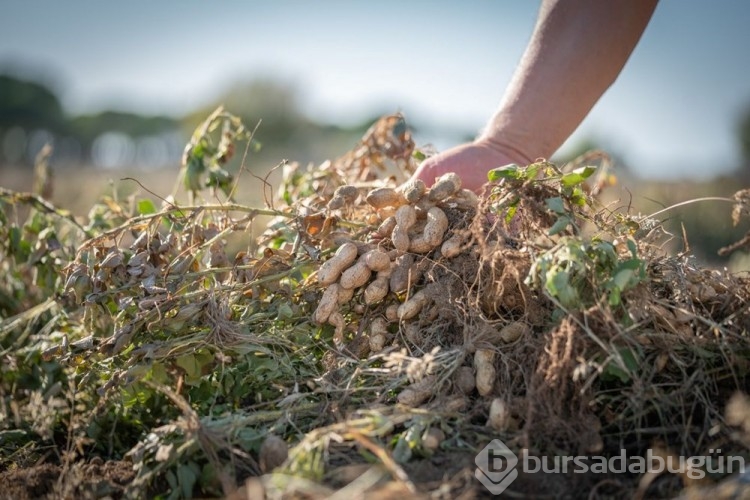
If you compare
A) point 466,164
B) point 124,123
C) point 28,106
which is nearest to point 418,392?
point 466,164

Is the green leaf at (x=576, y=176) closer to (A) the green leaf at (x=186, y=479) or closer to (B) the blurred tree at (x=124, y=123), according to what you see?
(A) the green leaf at (x=186, y=479)

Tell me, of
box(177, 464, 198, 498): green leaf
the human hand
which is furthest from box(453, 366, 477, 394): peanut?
the human hand

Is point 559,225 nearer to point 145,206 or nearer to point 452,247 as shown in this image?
point 452,247

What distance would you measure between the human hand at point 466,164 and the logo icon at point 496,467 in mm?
1027

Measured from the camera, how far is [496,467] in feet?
3.95

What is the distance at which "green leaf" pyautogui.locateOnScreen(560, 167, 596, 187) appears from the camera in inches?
59.4

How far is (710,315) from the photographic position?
57.7 inches

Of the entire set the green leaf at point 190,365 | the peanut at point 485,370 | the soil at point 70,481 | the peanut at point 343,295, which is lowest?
the soil at point 70,481

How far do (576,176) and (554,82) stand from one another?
2.59ft

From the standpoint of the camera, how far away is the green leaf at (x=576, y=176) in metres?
1.51

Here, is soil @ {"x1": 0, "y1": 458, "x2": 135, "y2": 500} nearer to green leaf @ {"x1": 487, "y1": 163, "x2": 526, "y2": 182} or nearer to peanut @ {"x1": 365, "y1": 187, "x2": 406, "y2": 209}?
peanut @ {"x1": 365, "y1": 187, "x2": 406, "y2": 209}

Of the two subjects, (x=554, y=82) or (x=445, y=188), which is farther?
(x=554, y=82)

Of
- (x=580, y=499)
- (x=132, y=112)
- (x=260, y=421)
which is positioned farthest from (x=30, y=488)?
(x=132, y=112)

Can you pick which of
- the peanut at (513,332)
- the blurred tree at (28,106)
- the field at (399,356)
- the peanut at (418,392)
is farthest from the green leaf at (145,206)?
the blurred tree at (28,106)
